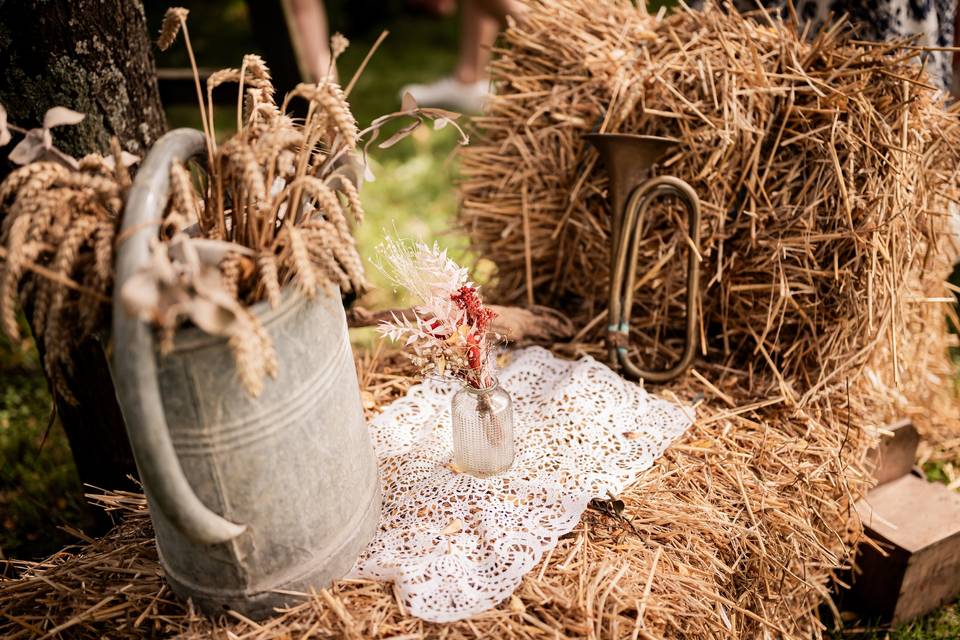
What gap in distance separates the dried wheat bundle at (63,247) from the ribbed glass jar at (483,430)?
74 cm

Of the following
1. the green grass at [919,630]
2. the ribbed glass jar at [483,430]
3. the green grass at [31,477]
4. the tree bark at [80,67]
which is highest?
the tree bark at [80,67]

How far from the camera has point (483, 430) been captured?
1.58m

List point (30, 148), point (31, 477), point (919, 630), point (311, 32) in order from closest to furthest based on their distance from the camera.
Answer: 1. point (30, 148)
2. point (919, 630)
3. point (31, 477)
4. point (311, 32)

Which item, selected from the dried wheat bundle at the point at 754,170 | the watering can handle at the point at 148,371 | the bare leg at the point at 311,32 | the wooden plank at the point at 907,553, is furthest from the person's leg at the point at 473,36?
the watering can handle at the point at 148,371

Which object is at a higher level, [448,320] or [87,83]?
[87,83]

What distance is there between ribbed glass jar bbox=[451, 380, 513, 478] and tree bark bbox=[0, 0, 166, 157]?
97 cm

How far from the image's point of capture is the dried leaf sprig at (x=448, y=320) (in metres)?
1.51

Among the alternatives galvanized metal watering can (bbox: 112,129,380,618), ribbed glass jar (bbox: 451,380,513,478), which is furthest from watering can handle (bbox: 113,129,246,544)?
ribbed glass jar (bbox: 451,380,513,478)

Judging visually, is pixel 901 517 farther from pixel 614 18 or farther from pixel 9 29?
pixel 9 29

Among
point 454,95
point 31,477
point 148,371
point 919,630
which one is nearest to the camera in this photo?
point 148,371

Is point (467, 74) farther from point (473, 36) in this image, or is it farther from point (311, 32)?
point (311, 32)

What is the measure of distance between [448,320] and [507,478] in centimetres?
37

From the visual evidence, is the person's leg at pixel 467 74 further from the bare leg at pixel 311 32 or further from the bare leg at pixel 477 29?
the bare leg at pixel 311 32

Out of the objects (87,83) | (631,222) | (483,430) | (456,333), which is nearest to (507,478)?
(483,430)
